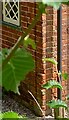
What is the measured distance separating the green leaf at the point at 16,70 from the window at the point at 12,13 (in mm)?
5114

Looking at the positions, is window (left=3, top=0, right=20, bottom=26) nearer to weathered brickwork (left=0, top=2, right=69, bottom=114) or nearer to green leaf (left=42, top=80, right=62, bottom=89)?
weathered brickwork (left=0, top=2, right=69, bottom=114)

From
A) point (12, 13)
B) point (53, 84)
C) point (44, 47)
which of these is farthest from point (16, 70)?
point (12, 13)

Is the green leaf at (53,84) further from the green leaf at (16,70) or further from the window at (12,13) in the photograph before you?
the window at (12,13)

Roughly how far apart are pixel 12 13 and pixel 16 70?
5488mm

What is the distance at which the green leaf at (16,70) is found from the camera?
44 centimetres

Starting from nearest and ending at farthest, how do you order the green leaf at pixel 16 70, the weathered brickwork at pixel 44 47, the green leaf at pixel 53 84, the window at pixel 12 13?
the green leaf at pixel 16 70
the green leaf at pixel 53 84
the weathered brickwork at pixel 44 47
the window at pixel 12 13

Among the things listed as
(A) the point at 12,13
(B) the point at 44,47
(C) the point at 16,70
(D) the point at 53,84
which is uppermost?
(C) the point at 16,70

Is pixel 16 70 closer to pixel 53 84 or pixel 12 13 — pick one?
pixel 53 84

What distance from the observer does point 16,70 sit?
0.44m

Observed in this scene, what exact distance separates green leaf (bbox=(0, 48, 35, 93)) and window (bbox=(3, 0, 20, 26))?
511 centimetres

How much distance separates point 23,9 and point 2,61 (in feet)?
16.5

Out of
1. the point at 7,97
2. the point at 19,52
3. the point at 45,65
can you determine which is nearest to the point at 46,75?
the point at 45,65

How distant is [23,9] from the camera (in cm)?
543

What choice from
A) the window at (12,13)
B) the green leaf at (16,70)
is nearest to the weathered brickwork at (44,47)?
the window at (12,13)
